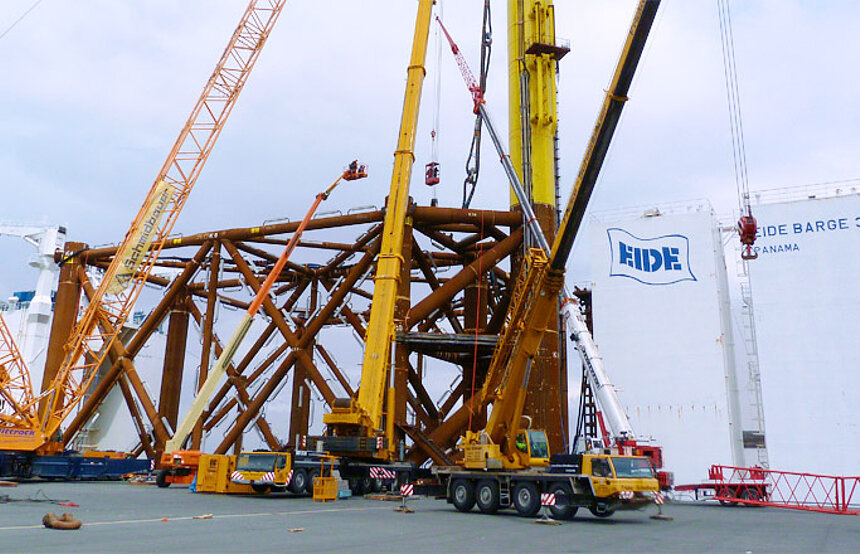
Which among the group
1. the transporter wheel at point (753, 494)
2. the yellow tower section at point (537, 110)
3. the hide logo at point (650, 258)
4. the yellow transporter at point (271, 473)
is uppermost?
the yellow tower section at point (537, 110)

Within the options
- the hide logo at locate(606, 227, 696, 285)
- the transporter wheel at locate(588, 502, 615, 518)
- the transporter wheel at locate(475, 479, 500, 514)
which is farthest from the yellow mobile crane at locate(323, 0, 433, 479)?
the hide logo at locate(606, 227, 696, 285)

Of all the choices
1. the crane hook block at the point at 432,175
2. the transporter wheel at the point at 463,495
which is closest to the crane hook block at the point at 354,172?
the crane hook block at the point at 432,175

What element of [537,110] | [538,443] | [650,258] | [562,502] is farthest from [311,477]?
[537,110]

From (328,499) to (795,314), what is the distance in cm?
2925

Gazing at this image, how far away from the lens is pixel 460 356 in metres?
49.2

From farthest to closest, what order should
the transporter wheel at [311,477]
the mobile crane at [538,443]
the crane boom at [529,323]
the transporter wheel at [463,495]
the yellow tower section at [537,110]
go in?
the yellow tower section at [537,110], the transporter wheel at [311,477], the transporter wheel at [463,495], the crane boom at [529,323], the mobile crane at [538,443]

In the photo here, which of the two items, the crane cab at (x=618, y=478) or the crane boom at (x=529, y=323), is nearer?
the crane cab at (x=618, y=478)

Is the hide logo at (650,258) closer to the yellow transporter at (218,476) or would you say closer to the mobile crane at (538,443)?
the mobile crane at (538,443)

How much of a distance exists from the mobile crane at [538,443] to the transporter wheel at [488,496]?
34mm

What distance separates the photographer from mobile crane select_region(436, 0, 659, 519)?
2102 cm

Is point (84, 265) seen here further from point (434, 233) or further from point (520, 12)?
point (520, 12)

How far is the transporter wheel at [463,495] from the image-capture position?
80.5 ft

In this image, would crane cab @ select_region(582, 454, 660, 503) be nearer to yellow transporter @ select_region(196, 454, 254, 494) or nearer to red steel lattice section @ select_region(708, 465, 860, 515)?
red steel lattice section @ select_region(708, 465, 860, 515)

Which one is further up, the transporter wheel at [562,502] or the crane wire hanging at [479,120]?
the crane wire hanging at [479,120]
